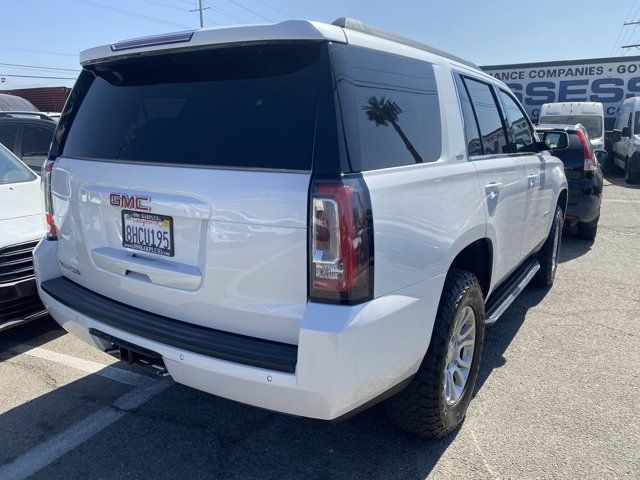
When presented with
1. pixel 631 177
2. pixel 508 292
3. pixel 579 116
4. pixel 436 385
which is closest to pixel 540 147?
pixel 508 292

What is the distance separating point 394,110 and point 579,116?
15.3m

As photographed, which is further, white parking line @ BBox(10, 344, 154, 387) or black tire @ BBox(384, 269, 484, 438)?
white parking line @ BBox(10, 344, 154, 387)

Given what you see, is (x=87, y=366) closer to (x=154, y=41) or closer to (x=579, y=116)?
(x=154, y=41)

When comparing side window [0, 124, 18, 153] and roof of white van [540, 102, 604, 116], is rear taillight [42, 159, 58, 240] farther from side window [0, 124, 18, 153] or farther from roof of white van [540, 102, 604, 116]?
roof of white van [540, 102, 604, 116]

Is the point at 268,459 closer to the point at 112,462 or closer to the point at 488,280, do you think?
the point at 112,462

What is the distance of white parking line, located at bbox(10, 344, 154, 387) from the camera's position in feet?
11.9

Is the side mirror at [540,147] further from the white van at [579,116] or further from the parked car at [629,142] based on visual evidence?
the white van at [579,116]

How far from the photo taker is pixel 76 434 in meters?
3.00

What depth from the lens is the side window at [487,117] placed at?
11.3 ft

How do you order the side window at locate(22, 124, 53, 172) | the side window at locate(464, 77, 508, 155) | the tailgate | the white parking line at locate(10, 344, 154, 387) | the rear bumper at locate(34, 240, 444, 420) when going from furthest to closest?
the side window at locate(22, 124, 53, 172) < the white parking line at locate(10, 344, 154, 387) < the side window at locate(464, 77, 508, 155) < the tailgate < the rear bumper at locate(34, 240, 444, 420)

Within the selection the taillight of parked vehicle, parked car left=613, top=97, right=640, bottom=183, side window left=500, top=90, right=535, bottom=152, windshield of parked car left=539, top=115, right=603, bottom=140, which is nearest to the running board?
side window left=500, top=90, right=535, bottom=152

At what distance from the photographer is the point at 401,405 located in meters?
2.69

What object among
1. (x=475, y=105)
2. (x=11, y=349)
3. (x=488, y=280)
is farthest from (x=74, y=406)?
(x=475, y=105)

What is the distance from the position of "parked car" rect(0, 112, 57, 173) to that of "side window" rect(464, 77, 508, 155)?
4949 mm
